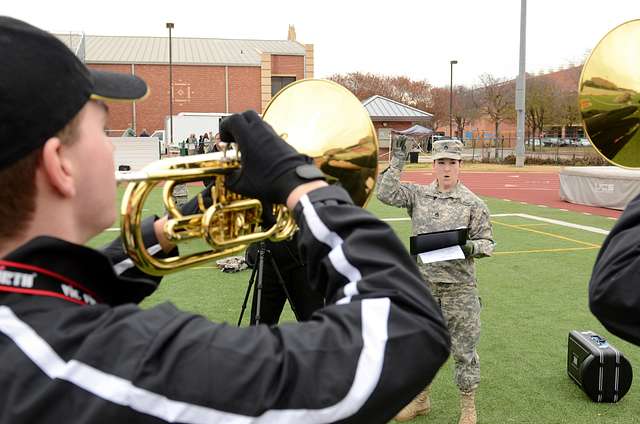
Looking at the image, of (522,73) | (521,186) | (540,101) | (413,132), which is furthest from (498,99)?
(413,132)

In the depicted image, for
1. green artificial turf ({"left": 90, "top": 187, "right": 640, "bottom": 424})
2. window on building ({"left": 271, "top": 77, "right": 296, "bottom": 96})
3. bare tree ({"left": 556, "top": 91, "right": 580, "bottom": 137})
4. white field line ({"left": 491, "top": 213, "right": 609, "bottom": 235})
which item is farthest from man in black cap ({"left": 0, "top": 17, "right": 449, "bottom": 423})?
bare tree ({"left": 556, "top": 91, "right": 580, "bottom": 137})

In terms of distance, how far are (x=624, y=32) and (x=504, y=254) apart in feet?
21.1

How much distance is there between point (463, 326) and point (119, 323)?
3.32 m

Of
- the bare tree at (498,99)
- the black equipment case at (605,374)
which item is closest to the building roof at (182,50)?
the bare tree at (498,99)

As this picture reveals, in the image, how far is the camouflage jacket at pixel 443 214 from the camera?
160 inches

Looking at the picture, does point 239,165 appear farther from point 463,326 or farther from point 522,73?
point 522,73

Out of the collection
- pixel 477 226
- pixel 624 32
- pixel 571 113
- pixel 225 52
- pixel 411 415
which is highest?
pixel 225 52

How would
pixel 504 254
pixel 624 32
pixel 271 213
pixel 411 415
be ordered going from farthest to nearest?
pixel 504 254 < pixel 411 415 < pixel 624 32 < pixel 271 213

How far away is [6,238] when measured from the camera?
1.07m

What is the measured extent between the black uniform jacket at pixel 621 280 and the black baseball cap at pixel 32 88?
4.53ft

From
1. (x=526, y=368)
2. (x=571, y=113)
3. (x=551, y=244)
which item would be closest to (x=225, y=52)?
(x=571, y=113)

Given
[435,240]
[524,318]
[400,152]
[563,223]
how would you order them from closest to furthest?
[435,240], [400,152], [524,318], [563,223]

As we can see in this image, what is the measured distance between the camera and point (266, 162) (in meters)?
1.37

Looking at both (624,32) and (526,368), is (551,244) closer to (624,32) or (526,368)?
(526,368)
